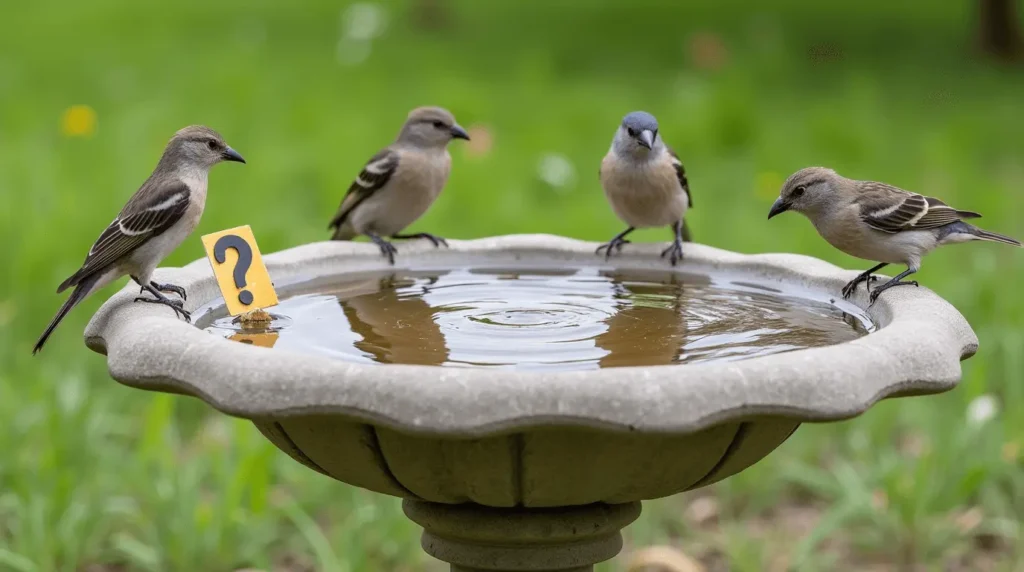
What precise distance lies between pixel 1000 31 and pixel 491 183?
7.77 m

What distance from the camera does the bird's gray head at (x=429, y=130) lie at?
5.67 metres

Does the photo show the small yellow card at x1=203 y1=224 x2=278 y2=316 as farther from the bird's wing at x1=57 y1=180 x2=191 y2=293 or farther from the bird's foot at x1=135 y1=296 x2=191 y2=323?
the bird's wing at x1=57 y1=180 x2=191 y2=293

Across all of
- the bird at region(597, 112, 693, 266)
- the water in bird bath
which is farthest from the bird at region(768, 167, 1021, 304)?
the bird at region(597, 112, 693, 266)

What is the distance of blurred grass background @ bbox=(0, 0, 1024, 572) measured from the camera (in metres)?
5.13

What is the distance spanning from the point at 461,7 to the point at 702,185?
10116 mm

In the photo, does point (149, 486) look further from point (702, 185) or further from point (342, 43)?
point (342, 43)

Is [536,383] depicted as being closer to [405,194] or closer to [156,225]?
[156,225]

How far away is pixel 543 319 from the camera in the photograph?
3.70m

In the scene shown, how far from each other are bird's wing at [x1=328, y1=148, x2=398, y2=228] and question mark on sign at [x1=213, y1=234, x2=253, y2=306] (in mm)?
2076

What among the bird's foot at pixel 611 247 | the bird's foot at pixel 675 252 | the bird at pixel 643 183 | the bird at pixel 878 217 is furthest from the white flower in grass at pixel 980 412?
the bird's foot at pixel 611 247

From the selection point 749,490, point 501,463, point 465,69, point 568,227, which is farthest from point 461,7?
point 501,463

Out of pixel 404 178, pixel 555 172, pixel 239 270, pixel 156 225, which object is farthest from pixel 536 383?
pixel 555 172

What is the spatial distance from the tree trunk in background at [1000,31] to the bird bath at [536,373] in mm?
10627

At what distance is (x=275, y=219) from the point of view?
7469mm
